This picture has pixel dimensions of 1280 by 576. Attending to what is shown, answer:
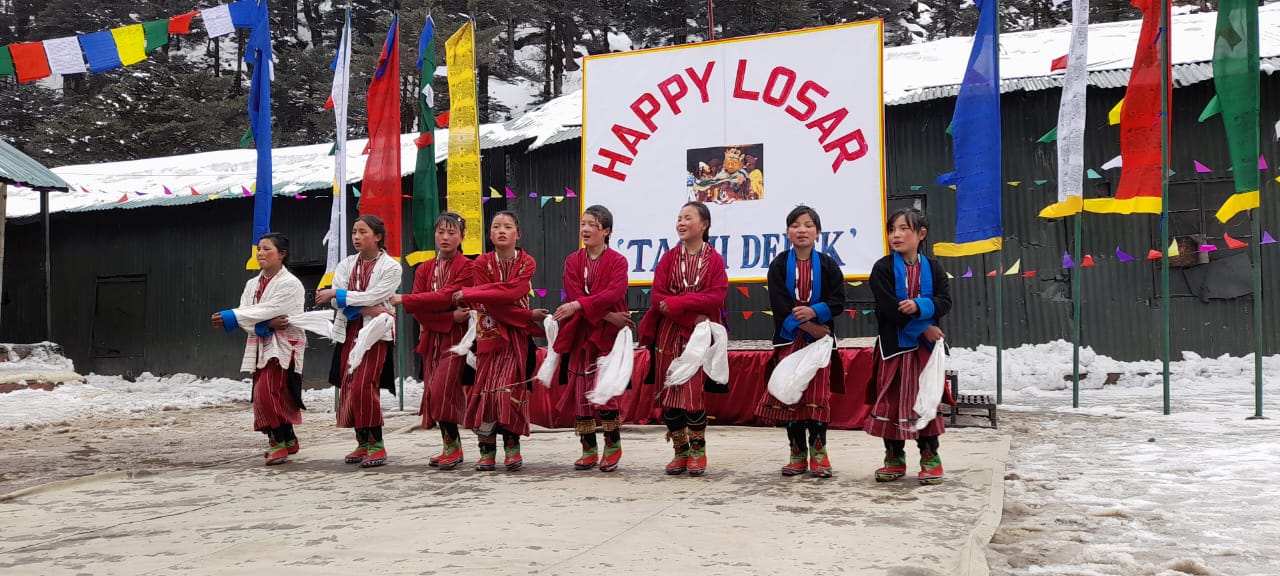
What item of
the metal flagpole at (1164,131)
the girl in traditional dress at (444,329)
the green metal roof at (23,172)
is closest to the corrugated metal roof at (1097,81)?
the metal flagpole at (1164,131)

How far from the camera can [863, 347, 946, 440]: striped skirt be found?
4.27 m

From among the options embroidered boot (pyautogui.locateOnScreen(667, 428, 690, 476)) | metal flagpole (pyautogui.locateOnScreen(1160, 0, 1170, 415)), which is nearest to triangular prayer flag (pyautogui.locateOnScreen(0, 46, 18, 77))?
embroidered boot (pyautogui.locateOnScreen(667, 428, 690, 476))

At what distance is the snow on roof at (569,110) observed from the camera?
10.6 m

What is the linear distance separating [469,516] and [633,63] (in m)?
5.62

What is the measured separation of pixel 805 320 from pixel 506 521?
1801 mm

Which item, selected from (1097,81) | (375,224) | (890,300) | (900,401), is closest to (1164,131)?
(1097,81)

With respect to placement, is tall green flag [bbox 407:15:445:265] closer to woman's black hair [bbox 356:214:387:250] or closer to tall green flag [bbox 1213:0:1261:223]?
woman's black hair [bbox 356:214:387:250]

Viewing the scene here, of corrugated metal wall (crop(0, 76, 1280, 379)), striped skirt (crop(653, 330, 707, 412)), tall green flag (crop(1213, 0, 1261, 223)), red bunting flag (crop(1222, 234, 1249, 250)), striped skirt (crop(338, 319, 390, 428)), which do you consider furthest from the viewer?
corrugated metal wall (crop(0, 76, 1280, 379))

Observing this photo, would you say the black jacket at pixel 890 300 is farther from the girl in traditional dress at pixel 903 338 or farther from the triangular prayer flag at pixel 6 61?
the triangular prayer flag at pixel 6 61

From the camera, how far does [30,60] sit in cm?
883

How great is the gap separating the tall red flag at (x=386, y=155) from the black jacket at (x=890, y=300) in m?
4.93

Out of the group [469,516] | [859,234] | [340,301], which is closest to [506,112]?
[859,234]

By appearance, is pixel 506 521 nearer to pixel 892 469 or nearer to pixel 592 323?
pixel 592 323

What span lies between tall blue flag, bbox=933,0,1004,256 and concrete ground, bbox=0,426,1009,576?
A: 111 inches
